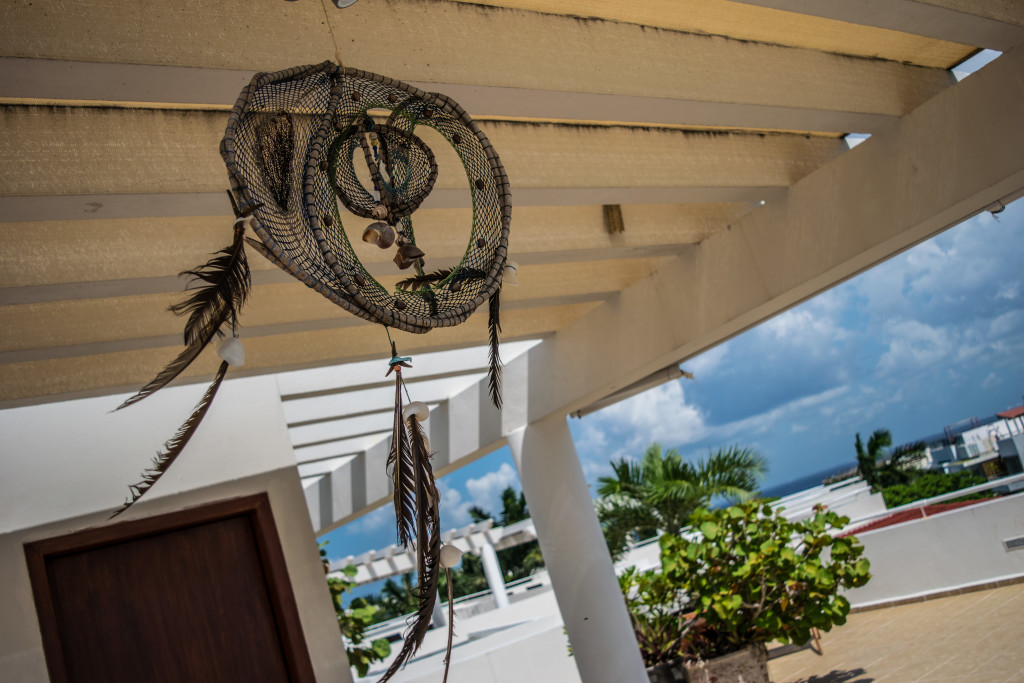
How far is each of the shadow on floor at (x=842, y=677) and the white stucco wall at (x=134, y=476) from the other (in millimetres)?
3750

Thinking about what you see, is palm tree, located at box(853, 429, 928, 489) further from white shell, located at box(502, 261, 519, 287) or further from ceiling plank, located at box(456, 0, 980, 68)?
white shell, located at box(502, 261, 519, 287)

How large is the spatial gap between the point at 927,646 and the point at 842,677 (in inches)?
28.1

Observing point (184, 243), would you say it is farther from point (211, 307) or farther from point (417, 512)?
point (417, 512)

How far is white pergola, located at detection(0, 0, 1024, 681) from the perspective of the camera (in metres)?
2.28

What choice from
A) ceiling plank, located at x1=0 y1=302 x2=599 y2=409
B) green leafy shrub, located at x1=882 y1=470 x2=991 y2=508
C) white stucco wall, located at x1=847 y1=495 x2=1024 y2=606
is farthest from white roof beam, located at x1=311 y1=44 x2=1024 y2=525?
green leafy shrub, located at x1=882 y1=470 x2=991 y2=508

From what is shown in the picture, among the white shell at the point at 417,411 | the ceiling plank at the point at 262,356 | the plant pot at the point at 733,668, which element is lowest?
the plant pot at the point at 733,668

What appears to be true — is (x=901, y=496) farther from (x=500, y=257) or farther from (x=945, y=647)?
(x=500, y=257)

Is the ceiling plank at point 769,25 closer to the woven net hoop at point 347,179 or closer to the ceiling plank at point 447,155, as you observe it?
the ceiling plank at point 447,155

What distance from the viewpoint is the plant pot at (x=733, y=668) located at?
531 cm

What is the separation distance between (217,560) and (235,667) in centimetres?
54

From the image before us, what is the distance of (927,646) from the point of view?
241 inches

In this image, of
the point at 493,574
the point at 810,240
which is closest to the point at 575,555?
the point at 810,240

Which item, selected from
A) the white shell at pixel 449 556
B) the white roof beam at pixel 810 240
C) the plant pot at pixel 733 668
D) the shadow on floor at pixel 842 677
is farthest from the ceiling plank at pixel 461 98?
the shadow on floor at pixel 842 677

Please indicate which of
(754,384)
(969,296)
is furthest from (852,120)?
(754,384)
